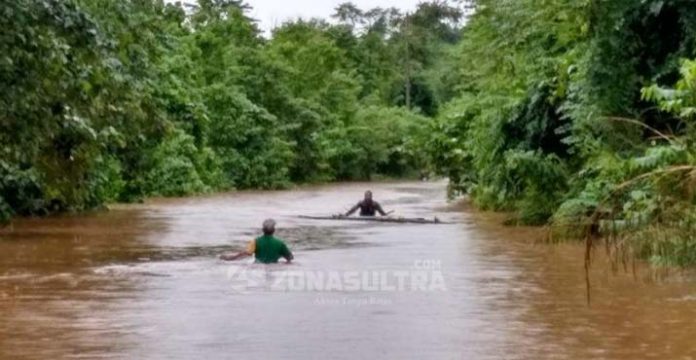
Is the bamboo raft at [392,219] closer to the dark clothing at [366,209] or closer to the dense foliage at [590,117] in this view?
the dark clothing at [366,209]

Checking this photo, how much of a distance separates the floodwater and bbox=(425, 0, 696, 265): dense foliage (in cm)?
137

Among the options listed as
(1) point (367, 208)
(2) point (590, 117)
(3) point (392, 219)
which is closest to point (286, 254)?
(2) point (590, 117)

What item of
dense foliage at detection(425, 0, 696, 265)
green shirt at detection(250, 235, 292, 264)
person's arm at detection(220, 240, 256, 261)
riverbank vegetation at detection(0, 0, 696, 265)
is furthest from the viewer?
person's arm at detection(220, 240, 256, 261)

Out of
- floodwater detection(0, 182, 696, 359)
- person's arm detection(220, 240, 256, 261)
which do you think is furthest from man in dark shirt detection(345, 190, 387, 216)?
person's arm detection(220, 240, 256, 261)

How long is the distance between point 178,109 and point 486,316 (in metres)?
36.9

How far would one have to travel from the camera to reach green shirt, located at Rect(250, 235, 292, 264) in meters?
21.5

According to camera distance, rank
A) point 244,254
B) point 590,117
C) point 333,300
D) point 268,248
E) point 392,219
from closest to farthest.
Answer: point 333,300 → point 268,248 → point 244,254 → point 590,117 → point 392,219

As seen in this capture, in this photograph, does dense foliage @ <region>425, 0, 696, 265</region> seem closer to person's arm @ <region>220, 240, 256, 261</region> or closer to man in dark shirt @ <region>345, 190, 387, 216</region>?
man in dark shirt @ <region>345, 190, 387, 216</region>

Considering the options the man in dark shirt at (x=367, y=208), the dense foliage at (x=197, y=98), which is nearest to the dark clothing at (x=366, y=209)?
the man in dark shirt at (x=367, y=208)

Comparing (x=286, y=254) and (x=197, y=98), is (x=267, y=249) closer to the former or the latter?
(x=286, y=254)

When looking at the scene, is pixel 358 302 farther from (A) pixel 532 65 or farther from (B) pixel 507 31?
(B) pixel 507 31

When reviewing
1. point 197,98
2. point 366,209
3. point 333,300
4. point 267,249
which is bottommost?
point 333,300

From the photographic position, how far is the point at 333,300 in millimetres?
17984

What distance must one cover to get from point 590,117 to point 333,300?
8.30 metres
